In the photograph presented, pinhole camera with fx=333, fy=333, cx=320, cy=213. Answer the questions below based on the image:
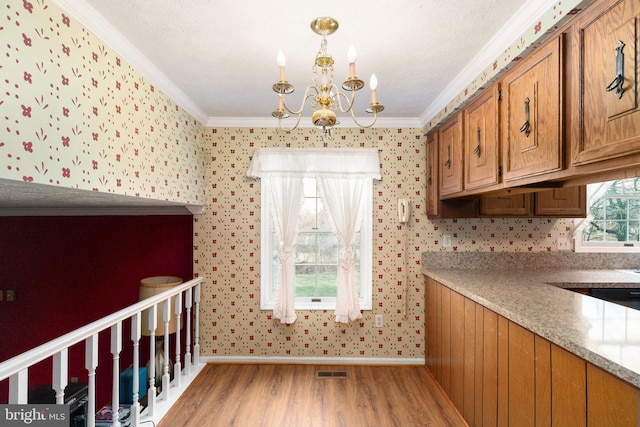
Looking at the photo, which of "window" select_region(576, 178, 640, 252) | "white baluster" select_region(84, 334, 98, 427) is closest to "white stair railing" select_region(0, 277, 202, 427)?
"white baluster" select_region(84, 334, 98, 427)

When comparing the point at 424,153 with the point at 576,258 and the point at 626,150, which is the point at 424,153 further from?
the point at 626,150

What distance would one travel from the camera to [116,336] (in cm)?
189

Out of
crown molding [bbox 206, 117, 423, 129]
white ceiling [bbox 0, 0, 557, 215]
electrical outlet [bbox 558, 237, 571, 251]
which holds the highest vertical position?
white ceiling [bbox 0, 0, 557, 215]

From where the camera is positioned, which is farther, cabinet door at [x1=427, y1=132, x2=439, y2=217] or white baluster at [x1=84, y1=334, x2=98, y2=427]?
cabinet door at [x1=427, y1=132, x2=439, y2=217]

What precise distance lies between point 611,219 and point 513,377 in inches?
101

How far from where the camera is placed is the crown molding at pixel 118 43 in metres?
1.54

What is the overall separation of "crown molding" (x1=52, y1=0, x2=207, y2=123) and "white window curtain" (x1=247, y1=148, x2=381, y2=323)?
1.02 metres

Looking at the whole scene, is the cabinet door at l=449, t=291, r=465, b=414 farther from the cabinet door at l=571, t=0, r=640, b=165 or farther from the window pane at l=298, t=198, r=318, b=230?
the window pane at l=298, t=198, r=318, b=230

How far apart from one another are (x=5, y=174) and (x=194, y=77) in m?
1.51

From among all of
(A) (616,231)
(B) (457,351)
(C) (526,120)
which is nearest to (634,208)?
(A) (616,231)

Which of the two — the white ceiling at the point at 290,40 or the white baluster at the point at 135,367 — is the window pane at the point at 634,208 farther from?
the white baluster at the point at 135,367

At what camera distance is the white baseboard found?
3.34 m

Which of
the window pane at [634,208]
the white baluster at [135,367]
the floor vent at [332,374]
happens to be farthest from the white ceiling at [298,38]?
the floor vent at [332,374]

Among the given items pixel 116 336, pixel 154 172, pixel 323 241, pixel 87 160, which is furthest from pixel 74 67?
pixel 323 241
